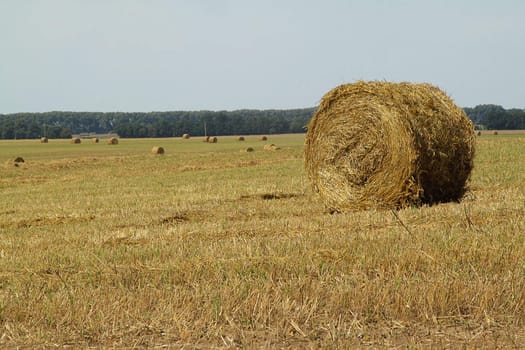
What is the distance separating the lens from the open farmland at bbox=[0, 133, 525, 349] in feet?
15.6

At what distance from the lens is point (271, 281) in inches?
233

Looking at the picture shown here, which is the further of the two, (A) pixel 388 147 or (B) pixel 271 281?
(A) pixel 388 147

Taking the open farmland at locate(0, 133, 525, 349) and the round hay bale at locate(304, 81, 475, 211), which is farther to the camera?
the round hay bale at locate(304, 81, 475, 211)

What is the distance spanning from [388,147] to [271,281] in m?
7.15

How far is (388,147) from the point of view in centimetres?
1262

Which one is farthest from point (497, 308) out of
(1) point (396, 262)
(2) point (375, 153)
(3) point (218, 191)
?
(3) point (218, 191)

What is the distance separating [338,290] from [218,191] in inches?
483

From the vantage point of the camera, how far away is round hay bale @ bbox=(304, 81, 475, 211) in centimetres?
1224

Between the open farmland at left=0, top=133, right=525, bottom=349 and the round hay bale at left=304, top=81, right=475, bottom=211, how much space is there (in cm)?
81

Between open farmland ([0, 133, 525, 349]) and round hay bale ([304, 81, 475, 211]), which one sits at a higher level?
round hay bale ([304, 81, 475, 211])

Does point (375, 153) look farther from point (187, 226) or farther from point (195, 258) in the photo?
point (195, 258)

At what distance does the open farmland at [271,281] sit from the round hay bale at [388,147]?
2.65 ft

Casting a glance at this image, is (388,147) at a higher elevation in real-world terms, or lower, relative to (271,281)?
higher

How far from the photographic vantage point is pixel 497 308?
5180mm
